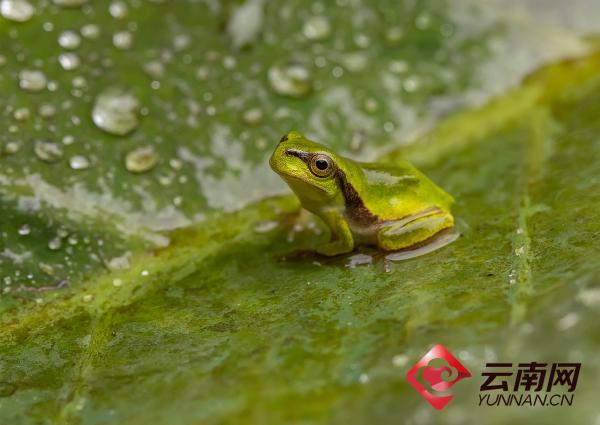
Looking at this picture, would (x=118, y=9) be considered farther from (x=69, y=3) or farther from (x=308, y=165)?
(x=308, y=165)

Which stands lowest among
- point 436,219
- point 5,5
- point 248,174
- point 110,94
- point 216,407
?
point 216,407

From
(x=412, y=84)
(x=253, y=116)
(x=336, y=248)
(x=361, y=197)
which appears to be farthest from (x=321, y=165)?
(x=412, y=84)

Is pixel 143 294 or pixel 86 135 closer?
pixel 143 294

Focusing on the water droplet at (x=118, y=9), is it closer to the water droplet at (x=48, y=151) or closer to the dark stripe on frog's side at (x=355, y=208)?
the water droplet at (x=48, y=151)

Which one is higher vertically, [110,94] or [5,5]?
[5,5]

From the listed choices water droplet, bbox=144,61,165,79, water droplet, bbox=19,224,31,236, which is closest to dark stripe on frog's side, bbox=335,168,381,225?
water droplet, bbox=144,61,165,79

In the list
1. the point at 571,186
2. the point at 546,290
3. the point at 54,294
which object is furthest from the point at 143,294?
the point at 571,186

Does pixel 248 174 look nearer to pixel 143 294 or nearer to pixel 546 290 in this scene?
pixel 143 294
